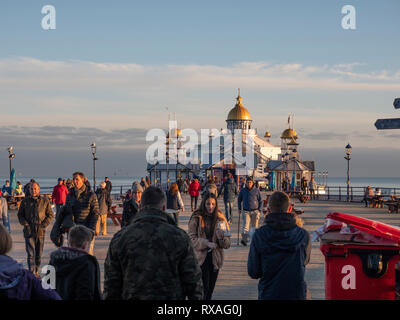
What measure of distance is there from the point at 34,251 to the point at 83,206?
Answer: 1.24 meters

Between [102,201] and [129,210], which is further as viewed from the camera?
[102,201]

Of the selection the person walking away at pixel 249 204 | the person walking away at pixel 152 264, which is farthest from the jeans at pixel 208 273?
the person walking away at pixel 249 204

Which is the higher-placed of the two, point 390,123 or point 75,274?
point 390,123

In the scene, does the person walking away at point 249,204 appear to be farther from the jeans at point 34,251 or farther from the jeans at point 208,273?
the jeans at point 208,273

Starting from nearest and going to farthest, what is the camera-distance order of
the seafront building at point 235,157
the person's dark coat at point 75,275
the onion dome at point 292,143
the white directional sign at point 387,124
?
1. the person's dark coat at point 75,275
2. the white directional sign at point 387,124
3. the seafront building at point 235,157
4. the onion dome at point 292,143

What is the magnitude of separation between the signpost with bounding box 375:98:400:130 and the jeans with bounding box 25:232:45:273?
20.0 ft

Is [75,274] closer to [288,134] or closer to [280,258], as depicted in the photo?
A: [280,258]

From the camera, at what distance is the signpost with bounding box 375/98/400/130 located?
7902 millimetres

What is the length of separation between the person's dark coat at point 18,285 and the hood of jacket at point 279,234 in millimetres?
1930

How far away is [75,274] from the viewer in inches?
174

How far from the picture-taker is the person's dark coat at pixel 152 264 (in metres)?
3.77

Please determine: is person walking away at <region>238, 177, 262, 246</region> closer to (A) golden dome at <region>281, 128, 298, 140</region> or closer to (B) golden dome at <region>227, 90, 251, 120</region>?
(A) golden dome at <region>281, 128, 298, 140</region>

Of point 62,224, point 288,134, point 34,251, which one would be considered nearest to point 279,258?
point 62,224
